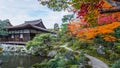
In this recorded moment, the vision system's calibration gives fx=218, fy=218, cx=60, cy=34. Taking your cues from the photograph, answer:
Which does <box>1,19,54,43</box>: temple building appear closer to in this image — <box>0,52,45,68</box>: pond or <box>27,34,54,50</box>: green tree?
<box>27,34,54,50</box>: green tree

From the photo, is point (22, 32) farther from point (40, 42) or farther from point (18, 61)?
point (18, 61)

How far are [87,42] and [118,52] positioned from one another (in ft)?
15.1

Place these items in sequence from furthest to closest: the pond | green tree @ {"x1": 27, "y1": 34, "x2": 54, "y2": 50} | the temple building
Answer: the temple building
green tree @ {"x1": 27, "y1": 34, "x2": 54, "y2": 50}
the pond

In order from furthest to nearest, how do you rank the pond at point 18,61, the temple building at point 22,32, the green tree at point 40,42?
the temple building at point 22,32
the green tree at point 40,42
the pond at point 18,61

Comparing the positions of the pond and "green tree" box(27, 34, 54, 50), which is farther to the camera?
"green tree" box(27, 34, 54, 50)

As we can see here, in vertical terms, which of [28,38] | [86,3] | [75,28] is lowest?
[28,38]

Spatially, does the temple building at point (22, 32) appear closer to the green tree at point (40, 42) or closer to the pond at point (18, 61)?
the green tree at point (40, 42)

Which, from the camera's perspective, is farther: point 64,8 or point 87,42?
point 87,42

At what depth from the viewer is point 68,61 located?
13836 mm

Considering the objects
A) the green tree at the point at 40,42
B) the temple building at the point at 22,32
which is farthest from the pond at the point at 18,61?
the temple building at the point at 22,32

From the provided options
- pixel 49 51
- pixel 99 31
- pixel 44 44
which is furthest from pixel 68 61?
pixel 44 44

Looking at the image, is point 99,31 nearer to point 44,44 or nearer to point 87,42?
point 87,42

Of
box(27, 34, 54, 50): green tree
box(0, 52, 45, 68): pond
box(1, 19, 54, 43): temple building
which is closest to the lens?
box(0, 52, 45, 68): pond

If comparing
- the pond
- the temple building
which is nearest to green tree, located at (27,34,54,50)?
the pond
